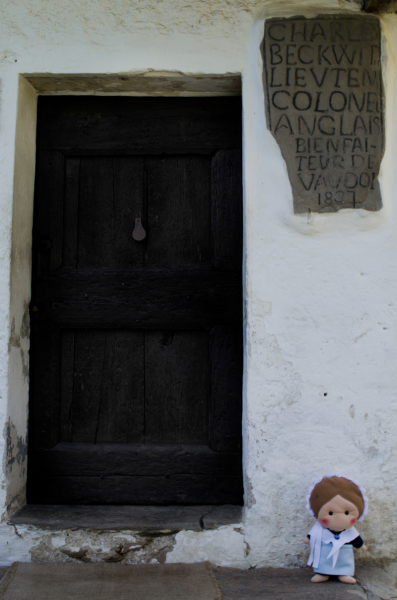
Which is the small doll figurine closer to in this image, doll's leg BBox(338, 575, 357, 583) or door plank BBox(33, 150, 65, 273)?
doll's leg BBox(338, 575, 357, 583)

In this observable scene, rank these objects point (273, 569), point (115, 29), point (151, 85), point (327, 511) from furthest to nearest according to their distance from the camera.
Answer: point (151, 85), point (115, 29), point (273, 569), point (327, 511)

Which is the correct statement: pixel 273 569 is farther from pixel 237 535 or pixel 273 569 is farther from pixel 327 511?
pixel 327 511

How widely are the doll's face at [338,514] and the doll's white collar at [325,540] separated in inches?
1.3

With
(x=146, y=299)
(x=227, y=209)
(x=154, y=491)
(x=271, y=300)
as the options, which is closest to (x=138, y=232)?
(x=146, y=299)

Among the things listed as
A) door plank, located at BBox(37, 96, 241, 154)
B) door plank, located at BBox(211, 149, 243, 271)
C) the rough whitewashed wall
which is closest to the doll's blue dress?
the rough whitewashed wall

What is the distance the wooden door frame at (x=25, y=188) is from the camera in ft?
5.31

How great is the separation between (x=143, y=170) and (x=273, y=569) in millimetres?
1586

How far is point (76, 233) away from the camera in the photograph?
1804mm

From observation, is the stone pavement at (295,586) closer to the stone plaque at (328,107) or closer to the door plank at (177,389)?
the door plank at (177,389)

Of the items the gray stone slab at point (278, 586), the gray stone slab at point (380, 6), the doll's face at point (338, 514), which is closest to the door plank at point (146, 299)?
the doll's face at point (338, 514)

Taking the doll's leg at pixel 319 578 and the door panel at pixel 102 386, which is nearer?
the doll's leg at pixel 319 578

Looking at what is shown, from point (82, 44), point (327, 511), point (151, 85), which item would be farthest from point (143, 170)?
point (327, 511)

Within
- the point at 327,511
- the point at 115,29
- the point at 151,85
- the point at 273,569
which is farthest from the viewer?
the point at 151,85

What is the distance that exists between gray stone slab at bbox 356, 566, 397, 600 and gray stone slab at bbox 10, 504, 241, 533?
46cm
